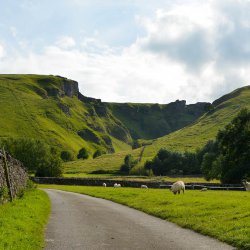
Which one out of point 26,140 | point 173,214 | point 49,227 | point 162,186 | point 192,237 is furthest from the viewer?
point 26,140

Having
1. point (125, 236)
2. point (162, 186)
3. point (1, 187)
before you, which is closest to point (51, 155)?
point (162, 186)

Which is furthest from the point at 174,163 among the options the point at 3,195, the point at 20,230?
the point at 20,230

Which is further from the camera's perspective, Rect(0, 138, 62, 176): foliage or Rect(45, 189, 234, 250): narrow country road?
Rect(0, 138, 62, 176): foliage

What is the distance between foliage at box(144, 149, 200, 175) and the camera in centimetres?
17350

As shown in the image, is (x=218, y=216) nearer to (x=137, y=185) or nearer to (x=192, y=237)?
(x=192, y=237)

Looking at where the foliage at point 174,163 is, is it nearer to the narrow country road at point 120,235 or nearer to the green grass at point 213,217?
the green grass at point 213,217

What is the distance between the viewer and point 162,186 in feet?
255

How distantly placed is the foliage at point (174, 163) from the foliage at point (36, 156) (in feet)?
152

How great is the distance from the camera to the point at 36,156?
14912cm

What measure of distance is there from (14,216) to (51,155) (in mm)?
125988

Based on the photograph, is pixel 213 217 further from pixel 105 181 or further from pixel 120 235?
pixel 105 181

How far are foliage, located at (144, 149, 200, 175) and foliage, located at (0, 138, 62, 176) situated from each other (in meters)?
46.4

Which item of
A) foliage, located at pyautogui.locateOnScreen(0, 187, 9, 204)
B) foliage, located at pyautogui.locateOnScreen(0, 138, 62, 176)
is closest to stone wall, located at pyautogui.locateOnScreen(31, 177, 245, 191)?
foliage, located at pyautogui.locateOnScreen(0, 138, 62, 176)

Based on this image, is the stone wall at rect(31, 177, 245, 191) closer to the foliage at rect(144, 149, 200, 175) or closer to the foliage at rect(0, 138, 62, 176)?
the foliage at rect(0, 138, 62, 176)
